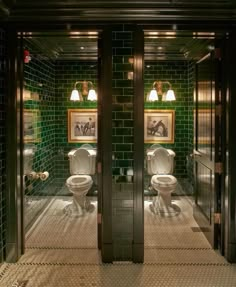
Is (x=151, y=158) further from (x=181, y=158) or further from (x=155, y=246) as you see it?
(x=155, y=246)

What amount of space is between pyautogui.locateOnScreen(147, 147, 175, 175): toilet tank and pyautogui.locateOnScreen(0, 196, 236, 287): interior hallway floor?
1022 millimetres

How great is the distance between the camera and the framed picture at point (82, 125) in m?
5.74

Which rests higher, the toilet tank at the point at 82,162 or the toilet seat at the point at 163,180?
the toilet tank at the point at 82,162

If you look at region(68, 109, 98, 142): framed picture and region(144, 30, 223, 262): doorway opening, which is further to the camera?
region(68, 109, 98, 142): framed picture

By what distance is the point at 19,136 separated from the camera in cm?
326

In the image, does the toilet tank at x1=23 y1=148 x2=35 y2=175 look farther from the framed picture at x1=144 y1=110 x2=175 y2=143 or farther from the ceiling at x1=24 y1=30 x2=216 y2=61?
the framed picture at x1=144 y1=110 x2=175 y2=143

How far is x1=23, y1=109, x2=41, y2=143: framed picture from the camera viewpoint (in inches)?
157

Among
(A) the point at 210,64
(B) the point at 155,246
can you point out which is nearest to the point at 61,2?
(A) the point at 210,64

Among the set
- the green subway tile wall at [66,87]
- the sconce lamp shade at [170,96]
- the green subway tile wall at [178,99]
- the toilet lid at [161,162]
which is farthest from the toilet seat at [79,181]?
the sconce lamp shade at [170,96]

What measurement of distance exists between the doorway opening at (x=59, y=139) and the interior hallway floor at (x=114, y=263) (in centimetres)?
3

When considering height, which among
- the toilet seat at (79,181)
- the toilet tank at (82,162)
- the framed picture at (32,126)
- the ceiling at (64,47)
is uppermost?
the ceiling at (64,47)

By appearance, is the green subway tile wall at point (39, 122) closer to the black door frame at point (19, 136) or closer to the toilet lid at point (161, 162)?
the black door frame at point (19, 136)

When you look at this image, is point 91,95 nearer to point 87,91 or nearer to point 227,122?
point 87,91

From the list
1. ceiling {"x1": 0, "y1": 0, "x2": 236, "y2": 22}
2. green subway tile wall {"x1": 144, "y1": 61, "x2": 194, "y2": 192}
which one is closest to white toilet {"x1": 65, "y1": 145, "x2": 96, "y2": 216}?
green subway tile wall {"x1": 144, "y1": 61, "x2": 194, "y2": 192}
